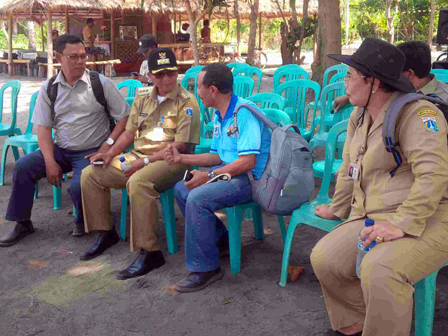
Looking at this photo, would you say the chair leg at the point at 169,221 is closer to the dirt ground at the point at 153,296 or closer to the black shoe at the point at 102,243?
the dirt ground at the point at 153,296

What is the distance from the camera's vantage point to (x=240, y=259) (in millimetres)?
3406

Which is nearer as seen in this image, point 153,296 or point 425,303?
point 425,303

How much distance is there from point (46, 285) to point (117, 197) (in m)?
1.79

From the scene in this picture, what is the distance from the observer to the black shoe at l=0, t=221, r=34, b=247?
4.04 meters

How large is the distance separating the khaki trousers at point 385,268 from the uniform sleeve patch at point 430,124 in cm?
41

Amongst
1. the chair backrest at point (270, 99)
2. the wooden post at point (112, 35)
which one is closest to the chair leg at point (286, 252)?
the chair backrest at point (270, 99)

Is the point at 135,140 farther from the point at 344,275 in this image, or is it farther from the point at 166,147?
the point at 344,275

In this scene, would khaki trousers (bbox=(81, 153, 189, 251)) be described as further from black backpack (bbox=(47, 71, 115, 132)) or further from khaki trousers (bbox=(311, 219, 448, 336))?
khaki trousers (bbox=(311, 219, 448, 336))

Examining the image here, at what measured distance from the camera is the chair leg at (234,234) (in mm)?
3285

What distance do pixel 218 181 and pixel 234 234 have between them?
15.3 inches

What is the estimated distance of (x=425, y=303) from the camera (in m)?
2.25

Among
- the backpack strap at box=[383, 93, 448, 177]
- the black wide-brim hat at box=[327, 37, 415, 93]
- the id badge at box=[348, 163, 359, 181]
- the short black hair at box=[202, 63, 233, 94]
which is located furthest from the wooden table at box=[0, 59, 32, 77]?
the backpack strap at box=[383, 93, 448, 177]

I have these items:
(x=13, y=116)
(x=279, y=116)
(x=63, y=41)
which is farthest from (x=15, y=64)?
(x=279, y=116)

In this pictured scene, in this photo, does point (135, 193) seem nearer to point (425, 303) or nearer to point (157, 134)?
point (157, 134)
